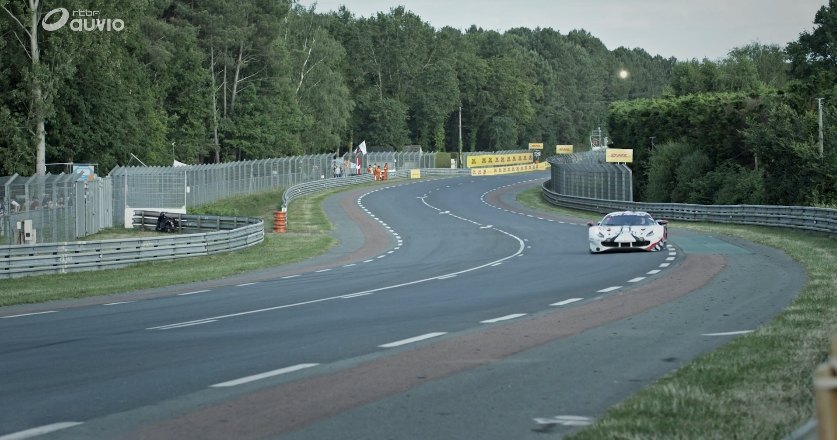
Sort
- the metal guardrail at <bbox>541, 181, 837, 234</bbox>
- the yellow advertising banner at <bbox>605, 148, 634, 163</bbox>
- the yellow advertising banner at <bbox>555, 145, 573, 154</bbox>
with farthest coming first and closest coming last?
the yellow advertising banner at <bbox>555, 145, 573, 154</bbox> → the yellow advertising banner at <bbox>605, 148, 634, 163</bbox> → the metal guardrail at <bbox>541, 181, 837, 234</bbox>

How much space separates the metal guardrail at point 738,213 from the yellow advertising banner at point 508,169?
56188 mm

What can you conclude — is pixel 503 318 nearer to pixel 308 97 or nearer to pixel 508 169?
pixel 308 97

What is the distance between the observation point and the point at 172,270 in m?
32.4

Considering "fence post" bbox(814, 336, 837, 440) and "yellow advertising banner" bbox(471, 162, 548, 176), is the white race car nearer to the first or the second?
"fence post" bbox(814, 336, 837, 440)

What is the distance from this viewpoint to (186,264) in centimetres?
3512

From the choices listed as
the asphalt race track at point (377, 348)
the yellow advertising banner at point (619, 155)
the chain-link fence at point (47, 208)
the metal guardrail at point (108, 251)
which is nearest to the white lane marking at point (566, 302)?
the asphalt race track at point (377, 348)

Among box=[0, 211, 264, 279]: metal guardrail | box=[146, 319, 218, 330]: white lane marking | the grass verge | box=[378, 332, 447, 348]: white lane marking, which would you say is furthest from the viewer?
box=[0, 211, 264, 279]: metal guardrail

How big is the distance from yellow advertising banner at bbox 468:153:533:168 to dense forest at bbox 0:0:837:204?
16.4 m

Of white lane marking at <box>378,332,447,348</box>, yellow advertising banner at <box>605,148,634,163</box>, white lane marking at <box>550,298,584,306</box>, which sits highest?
yellow advertising banner at <box>605,148,634,163</box>

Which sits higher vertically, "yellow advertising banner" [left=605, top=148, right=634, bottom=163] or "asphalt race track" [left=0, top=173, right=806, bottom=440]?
"yellow advertising banner" [left=605, top=148, right=634, bottom=163]

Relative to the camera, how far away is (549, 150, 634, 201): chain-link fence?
218 feet

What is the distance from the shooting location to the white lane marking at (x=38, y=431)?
8.04 m

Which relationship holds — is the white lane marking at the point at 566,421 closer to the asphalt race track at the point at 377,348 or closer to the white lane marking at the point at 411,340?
the asphalt race track at the point at 377,348

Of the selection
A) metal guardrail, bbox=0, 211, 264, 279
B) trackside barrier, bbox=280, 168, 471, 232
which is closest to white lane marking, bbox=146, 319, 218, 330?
metal guardrail, bbox=0, 211, 264, 279
